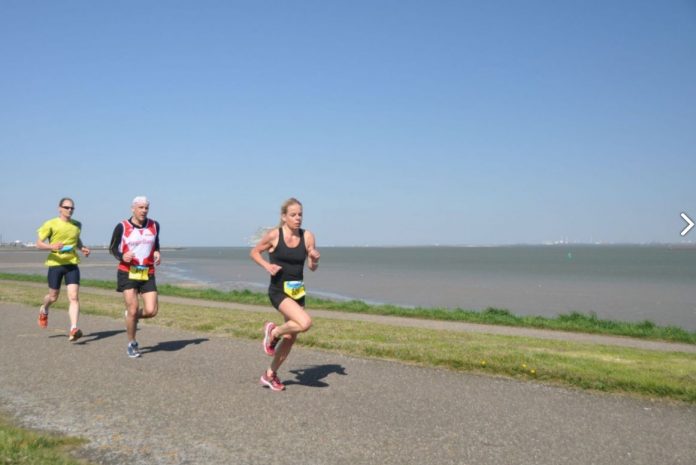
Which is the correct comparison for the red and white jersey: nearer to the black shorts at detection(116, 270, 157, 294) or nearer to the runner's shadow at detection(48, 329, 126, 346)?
the black shorts at detection(116, 270, 157, 294)

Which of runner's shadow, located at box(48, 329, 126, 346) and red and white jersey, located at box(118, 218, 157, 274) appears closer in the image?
red and white jersey, located at box(118, 218, 157, 274)

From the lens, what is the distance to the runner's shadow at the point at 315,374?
6672 mm

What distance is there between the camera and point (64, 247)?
9344 mm

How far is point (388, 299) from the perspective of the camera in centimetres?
2711

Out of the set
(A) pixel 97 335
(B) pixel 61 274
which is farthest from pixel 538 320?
(B) pixel 61 274

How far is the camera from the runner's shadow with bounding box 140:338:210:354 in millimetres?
8641

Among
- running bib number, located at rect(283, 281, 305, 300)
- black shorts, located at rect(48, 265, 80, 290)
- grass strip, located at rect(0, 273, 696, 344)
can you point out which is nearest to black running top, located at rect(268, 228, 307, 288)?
running bib number, located at rect(283, 281, 305, 300)

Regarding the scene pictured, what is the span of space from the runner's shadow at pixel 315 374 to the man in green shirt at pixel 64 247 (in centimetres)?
378

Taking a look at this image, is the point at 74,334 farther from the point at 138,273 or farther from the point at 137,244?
the point at 137,244

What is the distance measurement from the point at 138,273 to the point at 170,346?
1.35 meters

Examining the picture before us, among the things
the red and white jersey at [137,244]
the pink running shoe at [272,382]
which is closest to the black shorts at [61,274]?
the red and white jersey at [137,244]

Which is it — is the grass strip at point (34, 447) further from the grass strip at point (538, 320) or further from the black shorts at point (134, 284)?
the grass strip at point (538, 320)

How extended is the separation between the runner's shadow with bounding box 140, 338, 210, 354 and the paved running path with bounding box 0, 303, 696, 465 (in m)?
0.75

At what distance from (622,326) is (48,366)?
12288 millimetres
